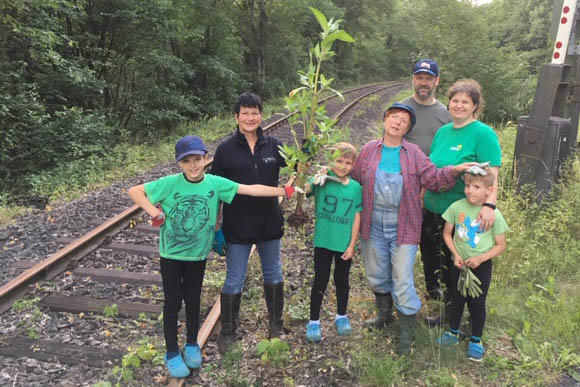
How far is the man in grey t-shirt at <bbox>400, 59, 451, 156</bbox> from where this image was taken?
3590mm

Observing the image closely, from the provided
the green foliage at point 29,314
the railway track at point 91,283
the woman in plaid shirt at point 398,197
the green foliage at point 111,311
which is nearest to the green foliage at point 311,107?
the woman in plaid shirt at point 398,197

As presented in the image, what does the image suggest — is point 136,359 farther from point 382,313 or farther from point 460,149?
point 460,149

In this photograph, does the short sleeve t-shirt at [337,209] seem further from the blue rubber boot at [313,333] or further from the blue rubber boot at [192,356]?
the blue rubber boot at [192,356]

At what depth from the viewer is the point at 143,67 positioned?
14406mm

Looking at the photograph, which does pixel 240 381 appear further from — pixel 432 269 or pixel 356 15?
pixel 356 15

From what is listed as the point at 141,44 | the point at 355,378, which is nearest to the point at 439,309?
the point at 355,378

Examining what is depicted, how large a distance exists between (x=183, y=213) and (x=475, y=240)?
2.10m

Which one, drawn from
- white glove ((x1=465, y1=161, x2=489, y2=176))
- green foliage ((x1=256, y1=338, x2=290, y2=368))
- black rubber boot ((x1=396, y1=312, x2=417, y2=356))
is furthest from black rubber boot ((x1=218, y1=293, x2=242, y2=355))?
white glove ((x1=465, y1=161, x2=489, y2=176))

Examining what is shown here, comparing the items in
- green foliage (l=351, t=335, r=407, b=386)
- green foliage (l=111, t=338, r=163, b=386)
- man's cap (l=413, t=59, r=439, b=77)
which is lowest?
green foliage (l=111, t=338, r=163, b=386)

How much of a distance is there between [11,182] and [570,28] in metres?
10.2

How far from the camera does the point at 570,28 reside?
15.8 ft

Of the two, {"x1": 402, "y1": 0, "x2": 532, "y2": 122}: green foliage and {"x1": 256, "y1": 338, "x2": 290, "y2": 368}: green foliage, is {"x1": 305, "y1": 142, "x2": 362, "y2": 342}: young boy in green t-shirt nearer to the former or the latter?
{"x1": 256, "y1": 338, "x2": 290, "y2": 368}: green foliage

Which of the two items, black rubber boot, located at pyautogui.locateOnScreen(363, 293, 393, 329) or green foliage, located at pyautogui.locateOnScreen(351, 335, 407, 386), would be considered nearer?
green foliage, located at pyautogui.locateOnScreen(351, 335, 407, 386)

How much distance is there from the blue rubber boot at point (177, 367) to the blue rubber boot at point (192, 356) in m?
0.07
